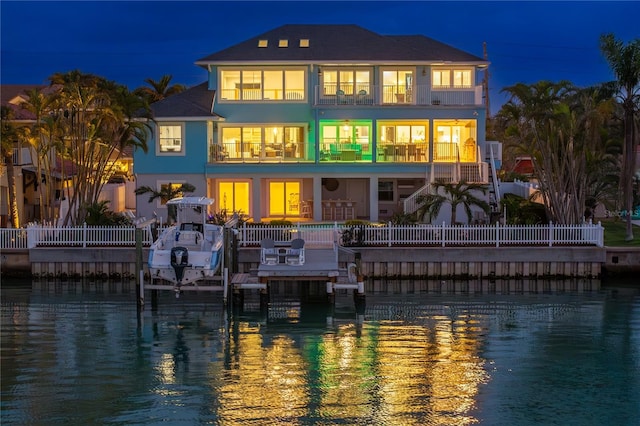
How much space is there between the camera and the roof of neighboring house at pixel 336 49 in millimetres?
46375

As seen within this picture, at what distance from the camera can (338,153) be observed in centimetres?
4628

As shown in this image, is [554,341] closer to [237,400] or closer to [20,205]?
[237,400]

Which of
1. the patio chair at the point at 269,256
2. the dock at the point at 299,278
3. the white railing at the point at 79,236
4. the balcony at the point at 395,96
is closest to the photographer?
the dock at the point at 299,278

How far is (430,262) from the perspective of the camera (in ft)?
121

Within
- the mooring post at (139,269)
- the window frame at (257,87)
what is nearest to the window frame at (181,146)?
the window frame at (257,87)

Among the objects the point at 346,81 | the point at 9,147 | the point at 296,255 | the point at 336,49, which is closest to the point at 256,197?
the point at 346,81

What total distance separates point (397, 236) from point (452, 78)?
44.7ft

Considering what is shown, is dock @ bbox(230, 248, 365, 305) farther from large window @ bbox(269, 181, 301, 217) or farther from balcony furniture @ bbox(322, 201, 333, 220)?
large window @ bbox(269, 181, 301, 217)

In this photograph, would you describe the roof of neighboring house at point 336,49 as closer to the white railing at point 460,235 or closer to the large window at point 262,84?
the large window at point 262,84

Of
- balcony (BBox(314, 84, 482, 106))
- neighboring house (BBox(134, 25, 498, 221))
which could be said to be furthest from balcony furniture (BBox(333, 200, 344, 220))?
balcony (BBox(314, 84, 482, 106))

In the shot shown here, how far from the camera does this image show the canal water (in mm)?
18375

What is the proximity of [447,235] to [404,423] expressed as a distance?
68.6 ft

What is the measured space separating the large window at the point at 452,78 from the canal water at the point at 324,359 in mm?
16489

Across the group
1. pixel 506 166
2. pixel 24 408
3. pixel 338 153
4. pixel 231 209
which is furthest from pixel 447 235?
pixel 506 166
